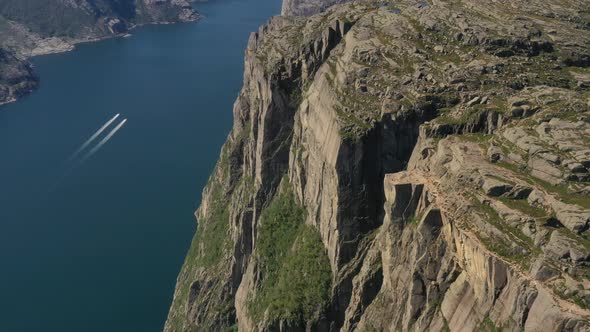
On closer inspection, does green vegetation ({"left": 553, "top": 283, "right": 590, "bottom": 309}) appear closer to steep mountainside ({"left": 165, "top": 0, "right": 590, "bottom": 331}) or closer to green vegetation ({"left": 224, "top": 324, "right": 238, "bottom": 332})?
steep mountainside ({"left": 165, "top": 0, "right": 590, "bottom": 331})

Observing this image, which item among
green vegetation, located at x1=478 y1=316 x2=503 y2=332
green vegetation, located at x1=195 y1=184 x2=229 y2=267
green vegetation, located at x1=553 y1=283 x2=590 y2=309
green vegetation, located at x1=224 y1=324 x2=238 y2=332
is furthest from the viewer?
green vegetation, located at x1=195 y1=184 x2=229 y2=267

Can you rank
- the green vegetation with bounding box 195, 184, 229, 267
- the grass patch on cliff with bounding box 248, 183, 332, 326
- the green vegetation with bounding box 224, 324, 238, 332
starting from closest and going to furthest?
1. the grass patch on cliff with bounding box 248, 183, 332, 326
2. the green vegetation with bounding box 224, 324, 238, 332
3. the green vegetation with bounding box 195, 184, 229, 267

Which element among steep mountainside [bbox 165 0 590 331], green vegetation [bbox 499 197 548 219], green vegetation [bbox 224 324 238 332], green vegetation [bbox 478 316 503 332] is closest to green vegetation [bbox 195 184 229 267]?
steep mountainside [bbox 165 0 590 331]

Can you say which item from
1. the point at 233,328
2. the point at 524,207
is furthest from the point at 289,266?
the point at 524,207

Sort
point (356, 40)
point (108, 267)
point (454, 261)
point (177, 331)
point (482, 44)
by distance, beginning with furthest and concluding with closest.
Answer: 1. point (108, 267)
2. point (177, 331)
3. point (356, 40)
4. point (482, 44)
5. point (454, 261)

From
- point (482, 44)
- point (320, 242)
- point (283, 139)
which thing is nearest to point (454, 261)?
point (320, 242)

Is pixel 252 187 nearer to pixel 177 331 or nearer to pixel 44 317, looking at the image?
pixel 177 331

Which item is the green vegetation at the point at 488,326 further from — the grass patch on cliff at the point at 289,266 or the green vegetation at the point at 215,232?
the green vegetation at the point at 215,232
